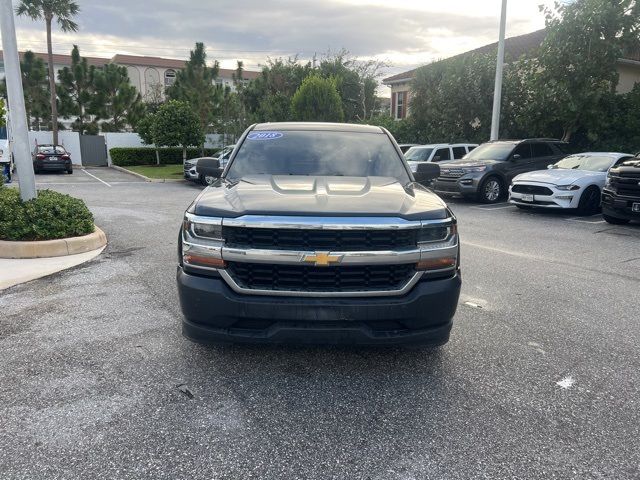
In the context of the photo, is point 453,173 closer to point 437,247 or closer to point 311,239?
point 437,247

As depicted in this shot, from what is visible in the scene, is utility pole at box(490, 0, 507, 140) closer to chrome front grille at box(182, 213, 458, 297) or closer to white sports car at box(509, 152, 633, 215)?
white sports car at box(509, 152, 633, 215)

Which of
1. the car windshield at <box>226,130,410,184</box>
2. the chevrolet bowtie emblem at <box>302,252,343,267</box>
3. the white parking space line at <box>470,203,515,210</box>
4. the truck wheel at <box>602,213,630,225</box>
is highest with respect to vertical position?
the car windshield at <box>226,130,410,184</box>

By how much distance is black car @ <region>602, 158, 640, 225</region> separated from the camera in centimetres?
954

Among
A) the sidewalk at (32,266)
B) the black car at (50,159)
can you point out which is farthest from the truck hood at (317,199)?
the black car at (50,159)

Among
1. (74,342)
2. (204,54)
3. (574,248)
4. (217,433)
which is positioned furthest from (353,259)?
(204,54)

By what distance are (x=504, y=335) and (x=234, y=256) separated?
255 centimetres

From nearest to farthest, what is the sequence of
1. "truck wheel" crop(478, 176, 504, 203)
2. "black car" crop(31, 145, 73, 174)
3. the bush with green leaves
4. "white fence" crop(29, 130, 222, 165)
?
"truck wheel" crop(478, 176, 504, 203)
"black car" crop(31, 145, 73, 174)
the bush with green leaves
"white fence" crop(29, 130, 222, 165)

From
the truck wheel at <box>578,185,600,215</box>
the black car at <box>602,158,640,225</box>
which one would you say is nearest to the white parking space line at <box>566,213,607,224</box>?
the truck wheel at <box>578,185,600,215</box>

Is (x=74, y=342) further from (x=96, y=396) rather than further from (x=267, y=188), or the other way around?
(x=267, y=188)

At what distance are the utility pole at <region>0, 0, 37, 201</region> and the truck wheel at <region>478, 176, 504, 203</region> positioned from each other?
10.8 metres

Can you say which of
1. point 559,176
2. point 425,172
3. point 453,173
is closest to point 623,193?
point 559,176

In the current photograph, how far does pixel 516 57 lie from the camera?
81.8ft

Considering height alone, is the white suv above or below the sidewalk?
above

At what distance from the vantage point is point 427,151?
16438 mm
